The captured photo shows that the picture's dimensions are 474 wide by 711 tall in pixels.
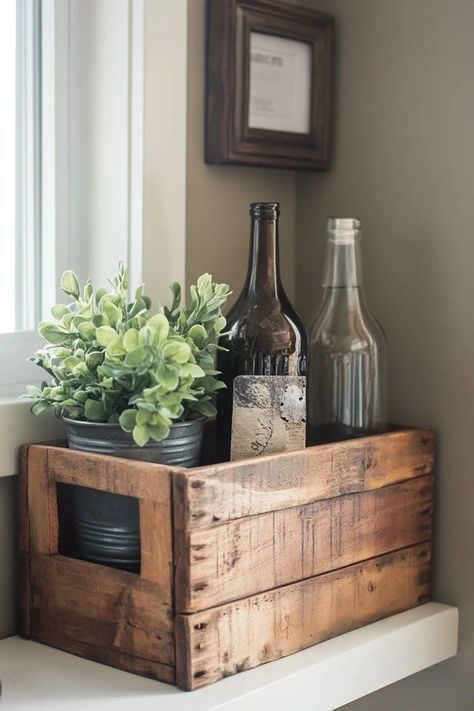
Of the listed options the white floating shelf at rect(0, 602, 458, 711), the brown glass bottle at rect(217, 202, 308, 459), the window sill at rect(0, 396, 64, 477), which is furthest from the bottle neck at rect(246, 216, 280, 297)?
the white floating shelf at rect(0, 602, 458, 711)

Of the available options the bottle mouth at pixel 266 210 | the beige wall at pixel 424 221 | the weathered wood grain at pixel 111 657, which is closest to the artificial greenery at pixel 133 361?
the bottle mouth at pixel 266 210

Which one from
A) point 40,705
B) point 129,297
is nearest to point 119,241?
point 129,297

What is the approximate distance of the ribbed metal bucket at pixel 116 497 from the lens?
110 cm

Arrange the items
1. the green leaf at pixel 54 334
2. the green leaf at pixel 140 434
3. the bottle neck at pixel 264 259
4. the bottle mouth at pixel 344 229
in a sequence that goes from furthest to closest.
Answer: the bottle mouth at pixel 344 229 < the bottle neck at pixel 264 259 < the green leaf at pixel 54 334 < the green leaf at pixel 140 434

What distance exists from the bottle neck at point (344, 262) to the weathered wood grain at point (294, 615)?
364 millimetres

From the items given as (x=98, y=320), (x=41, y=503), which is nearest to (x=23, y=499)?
(x=41, y=503)

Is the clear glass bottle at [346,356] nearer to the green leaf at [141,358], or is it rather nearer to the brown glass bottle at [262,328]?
the brown glass bottle at [262,328]

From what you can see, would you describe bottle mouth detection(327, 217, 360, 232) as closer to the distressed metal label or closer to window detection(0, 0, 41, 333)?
the distressed metal label

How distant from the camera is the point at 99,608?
1.12 metres

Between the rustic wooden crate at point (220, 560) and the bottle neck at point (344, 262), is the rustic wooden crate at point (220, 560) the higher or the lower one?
the lower one

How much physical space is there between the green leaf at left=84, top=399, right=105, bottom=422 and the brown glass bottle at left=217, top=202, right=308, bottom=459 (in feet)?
0.64

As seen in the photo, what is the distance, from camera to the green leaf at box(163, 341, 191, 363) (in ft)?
3.38

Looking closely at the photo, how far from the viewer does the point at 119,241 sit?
131 cm

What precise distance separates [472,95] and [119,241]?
50 cm
